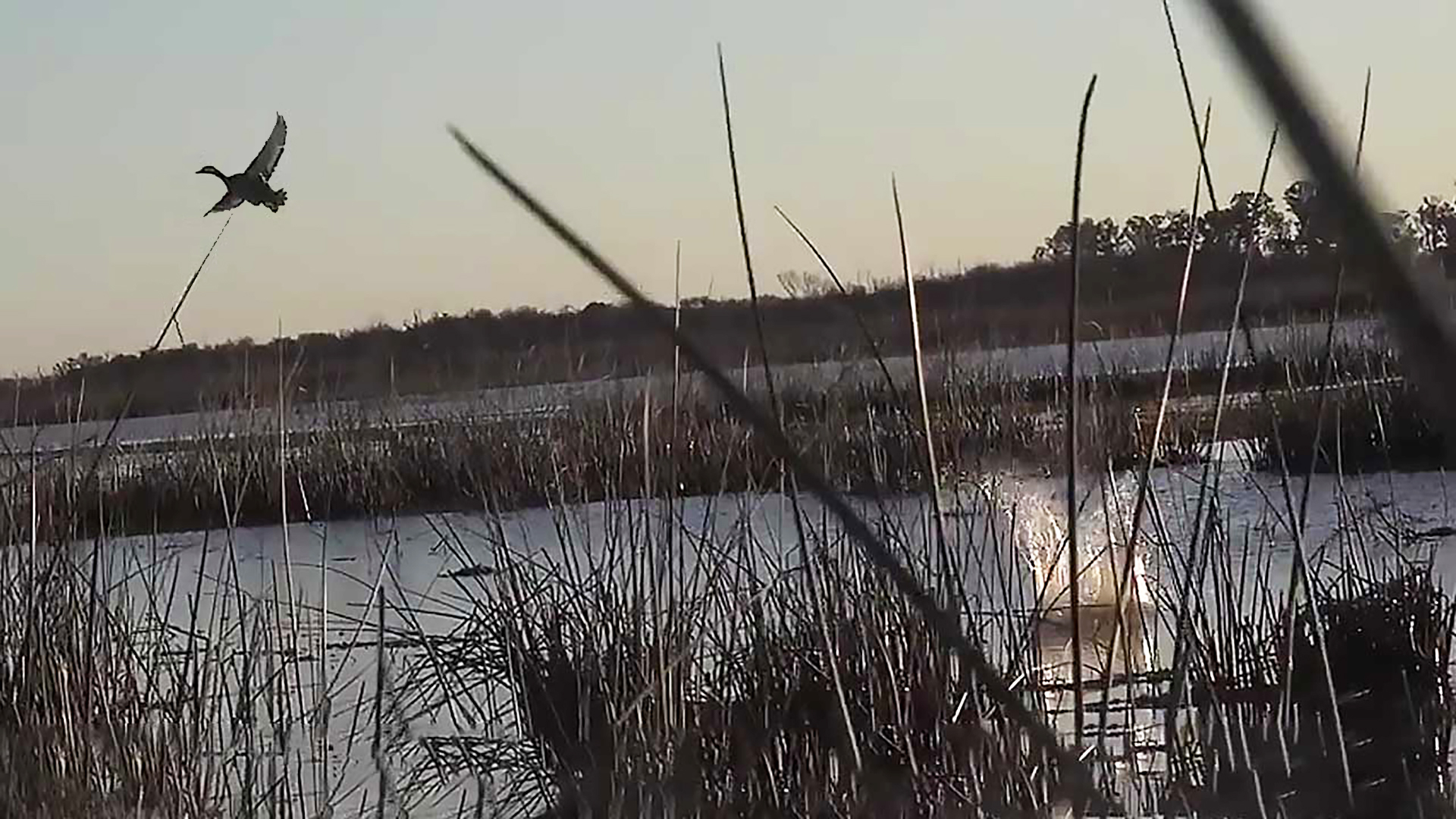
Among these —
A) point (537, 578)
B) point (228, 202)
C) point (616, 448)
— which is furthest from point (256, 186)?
point (616, 448)

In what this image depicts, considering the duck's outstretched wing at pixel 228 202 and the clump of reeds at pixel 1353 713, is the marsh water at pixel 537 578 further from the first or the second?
the duck's outstretched wing at pixel 228 202

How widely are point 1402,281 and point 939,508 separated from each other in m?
0.47

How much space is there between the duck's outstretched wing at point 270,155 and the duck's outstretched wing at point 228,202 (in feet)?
0.19

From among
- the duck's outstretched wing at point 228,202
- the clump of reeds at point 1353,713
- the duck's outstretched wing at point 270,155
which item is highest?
the duck's outstretched wing at point 270,155

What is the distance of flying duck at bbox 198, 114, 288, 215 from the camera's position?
0.66 metres

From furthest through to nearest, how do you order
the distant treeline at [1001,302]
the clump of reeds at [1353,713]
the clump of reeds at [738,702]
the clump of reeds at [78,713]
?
the clump of reeds at [78,713]
the clump of reeds at [738,702]
the clump of reeds at [1353,713]
the distant treeline at [1001,302]

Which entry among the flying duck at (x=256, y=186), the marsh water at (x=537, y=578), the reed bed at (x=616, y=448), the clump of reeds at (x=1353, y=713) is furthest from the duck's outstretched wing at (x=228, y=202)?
the reed bed at (x=616, y=448)

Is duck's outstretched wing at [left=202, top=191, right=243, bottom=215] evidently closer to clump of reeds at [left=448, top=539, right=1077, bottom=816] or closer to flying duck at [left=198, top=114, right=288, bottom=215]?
flying duck at [left=198, top=114, right=288, bottom=215]

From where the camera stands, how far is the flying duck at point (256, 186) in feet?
2.16

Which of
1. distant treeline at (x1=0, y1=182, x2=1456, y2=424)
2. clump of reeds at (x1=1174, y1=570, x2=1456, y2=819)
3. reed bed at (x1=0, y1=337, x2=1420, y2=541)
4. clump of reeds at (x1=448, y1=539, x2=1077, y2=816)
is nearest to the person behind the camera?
distant treeline at (x1=0, y1=182, x2=1456, y2=424)

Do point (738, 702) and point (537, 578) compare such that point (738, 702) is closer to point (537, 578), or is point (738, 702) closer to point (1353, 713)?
point (537, 578)

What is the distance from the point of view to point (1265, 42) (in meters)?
0.10

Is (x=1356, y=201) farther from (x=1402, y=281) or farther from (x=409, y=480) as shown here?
(x=409, y=480)

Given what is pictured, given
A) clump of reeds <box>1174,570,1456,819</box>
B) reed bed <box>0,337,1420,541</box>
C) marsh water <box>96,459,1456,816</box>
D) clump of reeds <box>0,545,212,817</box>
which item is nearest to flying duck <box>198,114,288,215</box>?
marsh water <box>96,459,1456,816</box>
